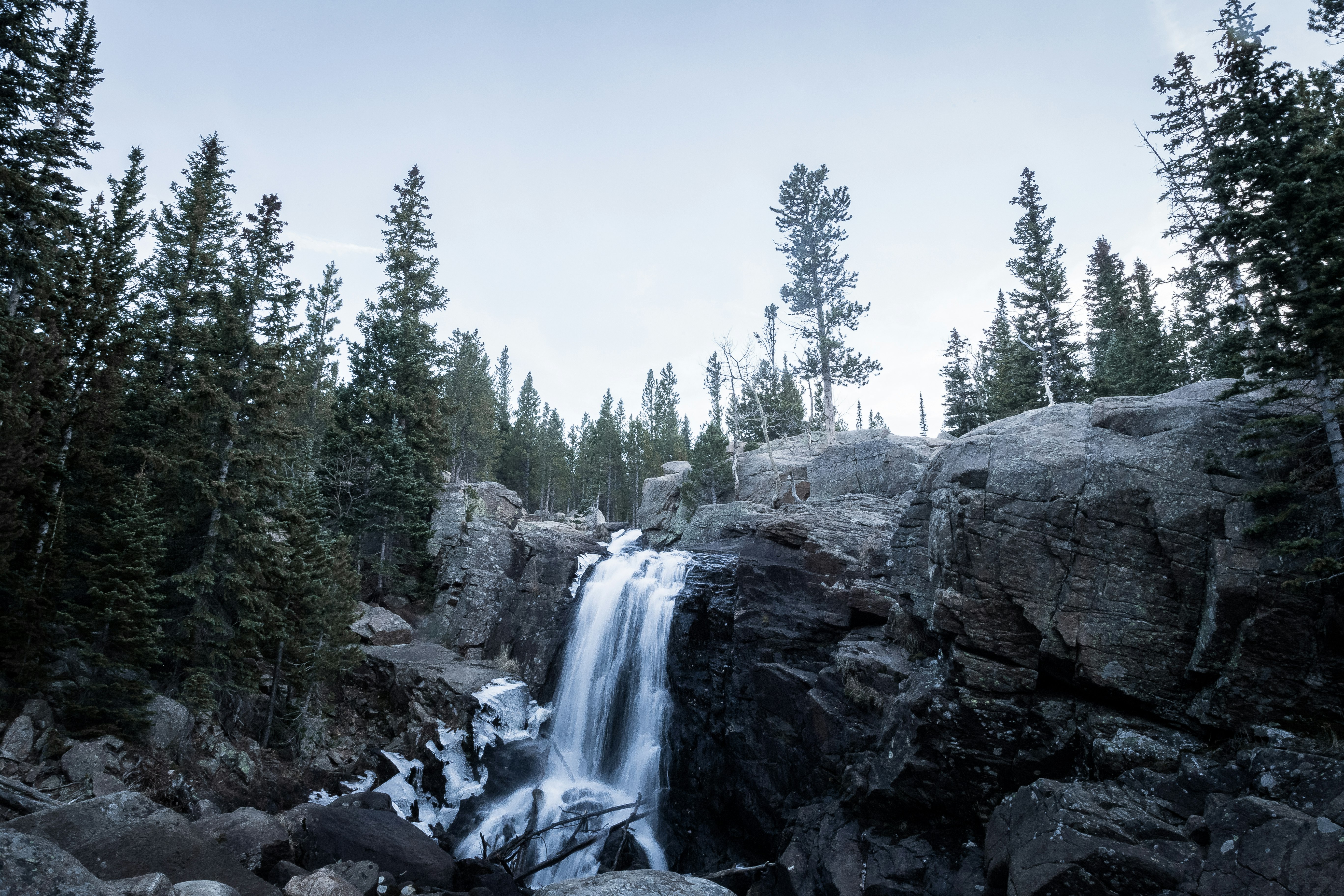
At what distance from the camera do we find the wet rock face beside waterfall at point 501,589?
969 inches

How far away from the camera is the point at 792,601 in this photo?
1800 cm

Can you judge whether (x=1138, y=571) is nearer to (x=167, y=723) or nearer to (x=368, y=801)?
(x=368, y=801)

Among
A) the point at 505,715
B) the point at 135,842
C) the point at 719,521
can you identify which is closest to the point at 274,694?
the point at 505,715

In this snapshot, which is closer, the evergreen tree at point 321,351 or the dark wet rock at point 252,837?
the dark wet rock at point 252,837

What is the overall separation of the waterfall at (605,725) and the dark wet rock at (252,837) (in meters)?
5.49

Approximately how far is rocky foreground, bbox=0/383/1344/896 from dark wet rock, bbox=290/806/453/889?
0.05 meters

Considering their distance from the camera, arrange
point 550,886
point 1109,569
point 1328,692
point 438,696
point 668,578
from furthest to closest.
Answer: point 668,578
point 438,696
point 1109,569
point 550,886
point 1328,692

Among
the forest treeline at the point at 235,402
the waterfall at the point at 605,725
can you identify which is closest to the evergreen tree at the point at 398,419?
the forest treeline at the point at 235,402

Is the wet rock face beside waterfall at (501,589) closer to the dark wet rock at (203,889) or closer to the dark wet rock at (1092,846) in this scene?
the dark wet rock at (203,889)

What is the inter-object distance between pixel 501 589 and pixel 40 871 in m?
20.5

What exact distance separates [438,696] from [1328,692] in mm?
22229

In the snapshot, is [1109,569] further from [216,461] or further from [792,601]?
[216,461]

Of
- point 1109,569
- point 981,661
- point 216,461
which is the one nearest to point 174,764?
point 216,461

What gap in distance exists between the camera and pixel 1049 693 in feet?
39.5
